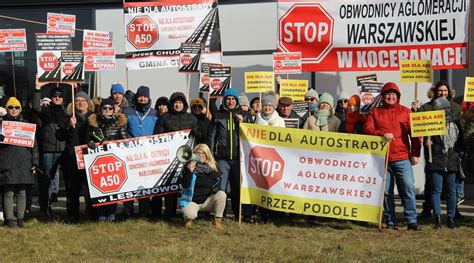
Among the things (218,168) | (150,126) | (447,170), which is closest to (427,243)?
(447,170)

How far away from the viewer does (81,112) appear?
432 inches

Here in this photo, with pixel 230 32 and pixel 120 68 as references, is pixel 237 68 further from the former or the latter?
pixel 120 68

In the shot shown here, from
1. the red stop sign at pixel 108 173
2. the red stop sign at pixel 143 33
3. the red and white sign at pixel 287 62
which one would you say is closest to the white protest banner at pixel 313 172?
the red stop sign at pixel 108 173

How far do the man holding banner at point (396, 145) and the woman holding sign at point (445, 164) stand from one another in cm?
31

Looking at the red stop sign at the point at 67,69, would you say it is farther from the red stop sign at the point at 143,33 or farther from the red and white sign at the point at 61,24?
the red and white sign at the point at 61,24

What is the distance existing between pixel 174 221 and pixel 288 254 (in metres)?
2.78

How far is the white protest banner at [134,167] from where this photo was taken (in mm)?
10328

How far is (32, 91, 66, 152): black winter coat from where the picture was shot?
1162 centimetres

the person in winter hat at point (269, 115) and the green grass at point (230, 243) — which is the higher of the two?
the person in winter hat at point (269, 115)

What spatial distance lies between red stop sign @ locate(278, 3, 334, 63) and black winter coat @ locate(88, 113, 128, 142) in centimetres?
367

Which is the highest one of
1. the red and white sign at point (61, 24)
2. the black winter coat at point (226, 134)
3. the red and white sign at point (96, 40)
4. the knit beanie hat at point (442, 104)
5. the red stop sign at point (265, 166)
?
the red and white sign at point (61, 24)

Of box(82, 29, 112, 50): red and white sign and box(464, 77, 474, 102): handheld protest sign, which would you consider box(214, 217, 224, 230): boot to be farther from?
box(82, 29, 112, 50): red and white sign

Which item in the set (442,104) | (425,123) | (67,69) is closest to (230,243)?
(425,123)

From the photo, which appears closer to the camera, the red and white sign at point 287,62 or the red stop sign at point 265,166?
the red stop sign at point 265,166
